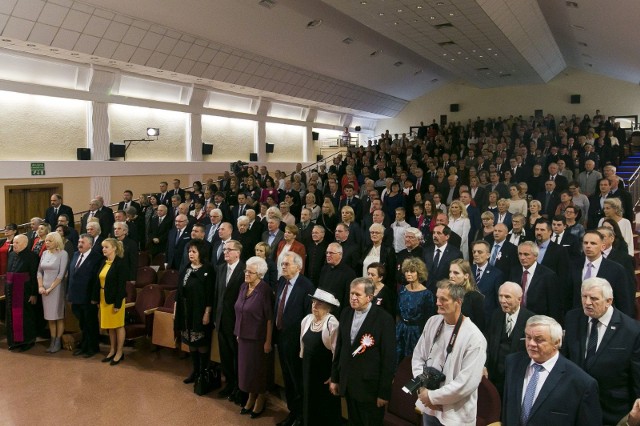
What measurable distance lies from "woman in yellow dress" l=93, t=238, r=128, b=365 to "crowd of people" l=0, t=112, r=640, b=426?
0.02m

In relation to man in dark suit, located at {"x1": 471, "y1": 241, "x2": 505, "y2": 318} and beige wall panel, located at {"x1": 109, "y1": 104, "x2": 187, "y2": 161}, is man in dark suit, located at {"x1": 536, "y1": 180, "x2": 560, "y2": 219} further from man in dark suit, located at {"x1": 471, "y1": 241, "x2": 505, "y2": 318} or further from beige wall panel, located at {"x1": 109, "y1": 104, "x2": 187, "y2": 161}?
beige wall panel, located at {"x1": 109, "y1": 104, "x2": 187, "y2": 161}

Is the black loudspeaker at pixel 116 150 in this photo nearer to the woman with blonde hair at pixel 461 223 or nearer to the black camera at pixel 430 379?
the woman with blonde hair at pixel 461 223

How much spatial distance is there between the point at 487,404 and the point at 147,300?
476cm

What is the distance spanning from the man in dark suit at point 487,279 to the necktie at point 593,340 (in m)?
1.40

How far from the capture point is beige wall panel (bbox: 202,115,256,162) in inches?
672

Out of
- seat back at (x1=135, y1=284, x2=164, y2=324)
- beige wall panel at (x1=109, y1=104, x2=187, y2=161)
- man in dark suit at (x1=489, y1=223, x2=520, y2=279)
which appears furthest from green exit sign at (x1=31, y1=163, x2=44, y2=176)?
man in dark suit at (x1=489, y1=223, x2=520, y2=279)

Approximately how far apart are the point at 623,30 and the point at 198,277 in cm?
1127

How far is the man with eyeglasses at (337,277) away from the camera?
4.80 meters

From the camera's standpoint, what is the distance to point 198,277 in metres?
5.35

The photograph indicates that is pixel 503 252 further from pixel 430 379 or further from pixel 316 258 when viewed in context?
pixel 430 379

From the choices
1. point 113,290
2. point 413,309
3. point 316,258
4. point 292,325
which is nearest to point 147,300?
point 113,290

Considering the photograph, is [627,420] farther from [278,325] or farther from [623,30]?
[623,30]

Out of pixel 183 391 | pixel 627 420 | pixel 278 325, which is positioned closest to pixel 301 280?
pixel 278 325

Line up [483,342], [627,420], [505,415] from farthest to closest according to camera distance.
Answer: [483,342] < [505,415] < [627,420]
